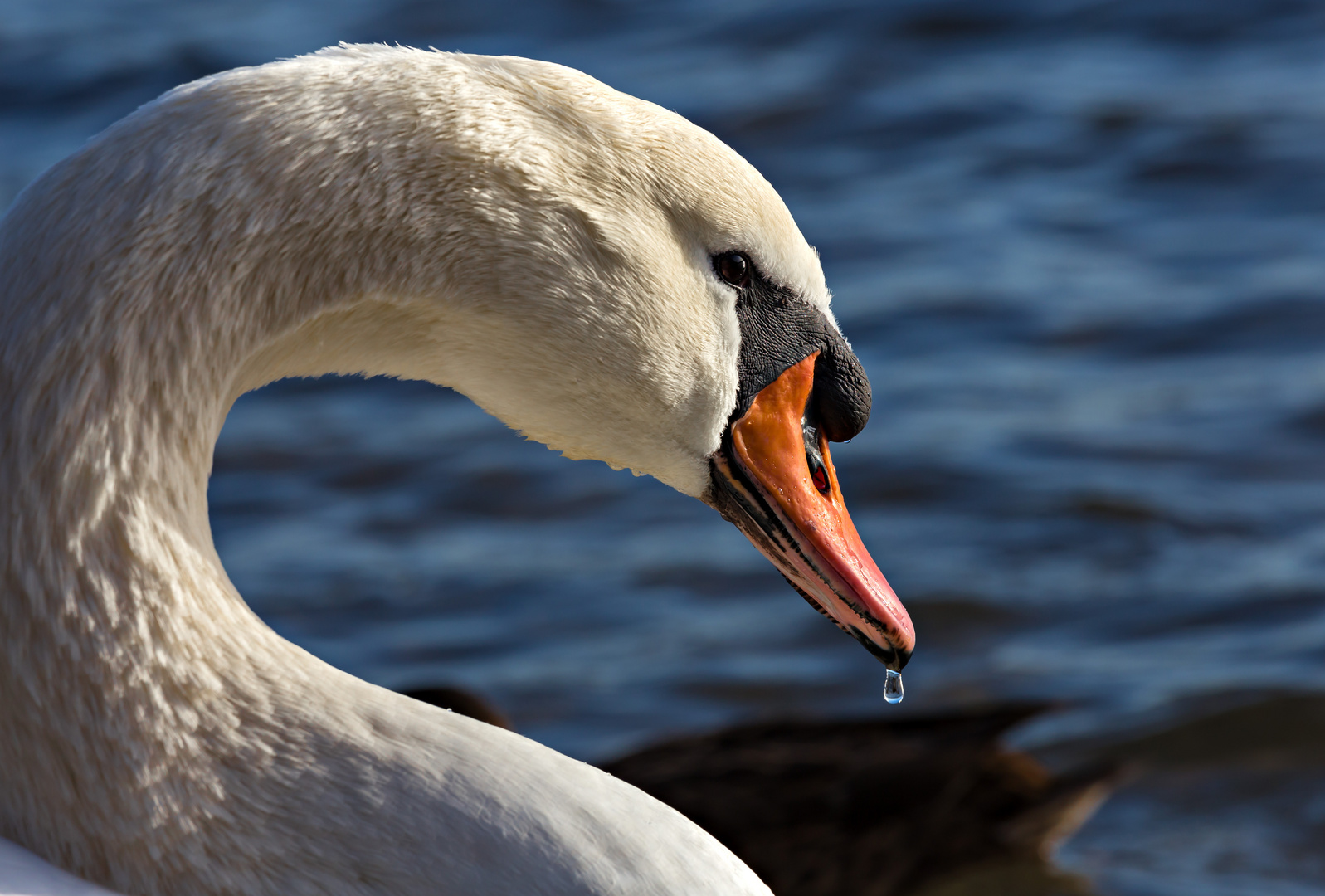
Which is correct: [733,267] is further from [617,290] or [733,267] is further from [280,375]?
[280,375]

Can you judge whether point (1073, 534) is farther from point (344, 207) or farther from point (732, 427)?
point (344, 207)

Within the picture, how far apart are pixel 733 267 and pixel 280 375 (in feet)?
2.32

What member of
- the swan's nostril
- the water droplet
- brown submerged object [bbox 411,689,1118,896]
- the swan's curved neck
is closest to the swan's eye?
the swan's nostril

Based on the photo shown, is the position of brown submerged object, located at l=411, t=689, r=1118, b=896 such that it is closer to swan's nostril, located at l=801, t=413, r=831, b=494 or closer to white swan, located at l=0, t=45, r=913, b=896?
swan's nostril, located at l=801, t=413, r=831, b=494

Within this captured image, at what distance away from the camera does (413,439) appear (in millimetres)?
8469

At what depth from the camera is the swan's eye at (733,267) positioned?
2.59 meters

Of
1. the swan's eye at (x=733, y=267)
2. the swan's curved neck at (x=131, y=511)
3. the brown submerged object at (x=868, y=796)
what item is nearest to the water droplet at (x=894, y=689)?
the swan's eye at (x=733, y=267)

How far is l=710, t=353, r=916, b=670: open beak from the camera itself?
109 inches

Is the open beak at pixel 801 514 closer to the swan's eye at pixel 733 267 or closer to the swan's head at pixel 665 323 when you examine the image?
the swan's head at pixel 665 323

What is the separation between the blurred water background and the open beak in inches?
117

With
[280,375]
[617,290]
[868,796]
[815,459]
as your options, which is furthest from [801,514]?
[868,796]

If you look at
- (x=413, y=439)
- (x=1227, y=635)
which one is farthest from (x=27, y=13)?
(x=1227, y=635)

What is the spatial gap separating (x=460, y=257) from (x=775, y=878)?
318 centimetres

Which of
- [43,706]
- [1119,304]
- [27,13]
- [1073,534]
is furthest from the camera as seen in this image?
[27,13]
